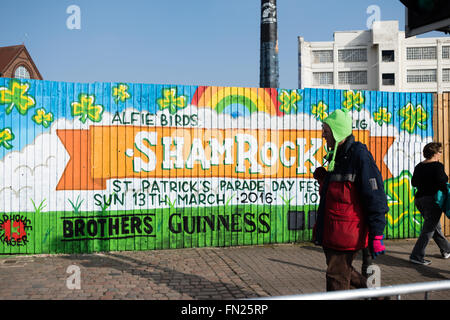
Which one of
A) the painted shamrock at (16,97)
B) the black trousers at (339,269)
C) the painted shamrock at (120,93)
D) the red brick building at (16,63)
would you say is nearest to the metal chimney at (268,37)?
the painted shamrock at (120,93)

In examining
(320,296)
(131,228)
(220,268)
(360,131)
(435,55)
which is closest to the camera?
(320,296)

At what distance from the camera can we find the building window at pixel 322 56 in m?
75.6

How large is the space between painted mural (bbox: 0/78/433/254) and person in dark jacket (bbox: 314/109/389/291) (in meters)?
3.75

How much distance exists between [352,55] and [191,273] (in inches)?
2987

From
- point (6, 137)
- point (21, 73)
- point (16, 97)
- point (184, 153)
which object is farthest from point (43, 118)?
point (21, 73)

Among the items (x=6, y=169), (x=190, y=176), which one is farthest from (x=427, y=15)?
(x=6, y=169)

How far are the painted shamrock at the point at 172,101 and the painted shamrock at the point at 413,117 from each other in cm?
435

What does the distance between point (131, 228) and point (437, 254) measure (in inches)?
207

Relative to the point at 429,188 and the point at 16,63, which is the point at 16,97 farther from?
the point at 16,63

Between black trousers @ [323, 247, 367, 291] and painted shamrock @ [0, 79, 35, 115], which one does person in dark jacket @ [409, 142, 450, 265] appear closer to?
black trousers @ [323, 247, 367, 291]

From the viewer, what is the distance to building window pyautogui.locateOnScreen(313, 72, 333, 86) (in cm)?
7550

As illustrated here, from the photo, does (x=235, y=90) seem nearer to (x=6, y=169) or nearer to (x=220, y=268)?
(x=220, y=268)

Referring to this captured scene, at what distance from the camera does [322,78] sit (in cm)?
7588

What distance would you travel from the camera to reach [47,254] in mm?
6590
